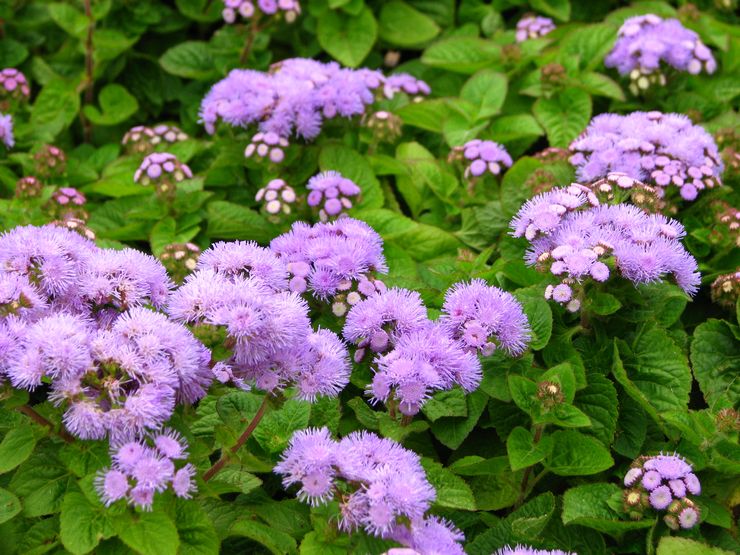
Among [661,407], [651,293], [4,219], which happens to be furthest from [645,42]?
[4,219]

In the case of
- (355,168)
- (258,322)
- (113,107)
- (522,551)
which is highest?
(258,322)

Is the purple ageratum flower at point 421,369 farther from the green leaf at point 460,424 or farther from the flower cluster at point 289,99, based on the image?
the flower cluster at point 289,99

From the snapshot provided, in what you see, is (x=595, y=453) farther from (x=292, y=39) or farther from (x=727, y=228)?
(x=292, y=39)

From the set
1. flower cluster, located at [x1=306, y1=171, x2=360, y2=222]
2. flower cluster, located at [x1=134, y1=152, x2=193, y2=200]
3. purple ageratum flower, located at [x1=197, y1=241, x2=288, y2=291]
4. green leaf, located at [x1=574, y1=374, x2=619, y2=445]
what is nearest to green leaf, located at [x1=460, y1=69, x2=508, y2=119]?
flower cluster, located at [x1=306, y1=171, x2=360, y2=222]

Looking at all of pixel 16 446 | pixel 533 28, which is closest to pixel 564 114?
pixel 533 28

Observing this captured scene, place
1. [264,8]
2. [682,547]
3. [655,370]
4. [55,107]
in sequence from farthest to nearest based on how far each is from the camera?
[55,107] → [264,8] → [655,370] → [682,547]

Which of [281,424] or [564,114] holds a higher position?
[281,424]

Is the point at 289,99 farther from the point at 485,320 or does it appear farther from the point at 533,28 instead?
the point at 533,28

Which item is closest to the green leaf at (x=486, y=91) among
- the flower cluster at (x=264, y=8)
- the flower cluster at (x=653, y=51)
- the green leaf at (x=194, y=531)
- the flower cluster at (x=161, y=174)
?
the flower cluster at (x=653, y=51)
